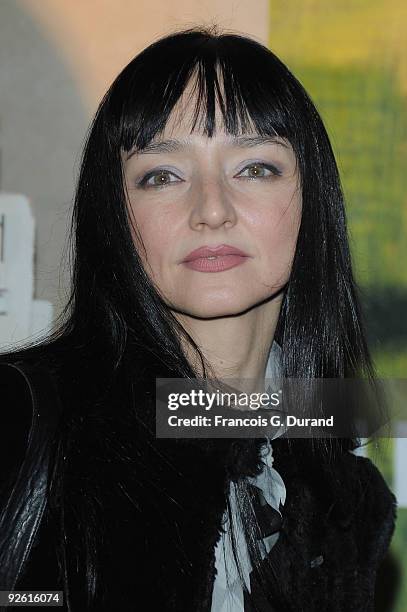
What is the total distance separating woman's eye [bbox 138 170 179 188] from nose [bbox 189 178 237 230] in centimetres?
4

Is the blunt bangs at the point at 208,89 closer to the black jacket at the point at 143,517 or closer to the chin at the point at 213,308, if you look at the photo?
the chin at the point at 213,308

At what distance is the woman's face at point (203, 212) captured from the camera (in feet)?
3.79

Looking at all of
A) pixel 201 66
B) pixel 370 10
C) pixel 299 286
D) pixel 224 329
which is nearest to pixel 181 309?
pixel 224 329

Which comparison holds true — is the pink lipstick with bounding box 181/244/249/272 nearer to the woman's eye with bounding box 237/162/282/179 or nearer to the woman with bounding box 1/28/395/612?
the woman with bounding box 1/28/395/612

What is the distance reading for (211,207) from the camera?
3.71 ft

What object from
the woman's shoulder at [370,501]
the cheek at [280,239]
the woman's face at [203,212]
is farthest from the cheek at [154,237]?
the woman's shoulder at [370,501]

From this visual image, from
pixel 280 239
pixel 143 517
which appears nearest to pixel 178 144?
pixel 280 239

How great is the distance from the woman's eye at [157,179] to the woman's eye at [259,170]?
9cm

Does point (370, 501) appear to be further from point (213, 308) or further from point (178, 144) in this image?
point (178, 144)

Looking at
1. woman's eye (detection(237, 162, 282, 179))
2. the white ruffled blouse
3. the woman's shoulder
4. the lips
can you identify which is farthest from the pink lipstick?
the woman's shoulder

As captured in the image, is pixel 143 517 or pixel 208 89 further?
pixel 208 89

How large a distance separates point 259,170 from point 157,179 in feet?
0.43

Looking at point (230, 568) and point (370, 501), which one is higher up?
point (370, 501)

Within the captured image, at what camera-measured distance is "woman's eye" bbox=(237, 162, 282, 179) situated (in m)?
1.20
